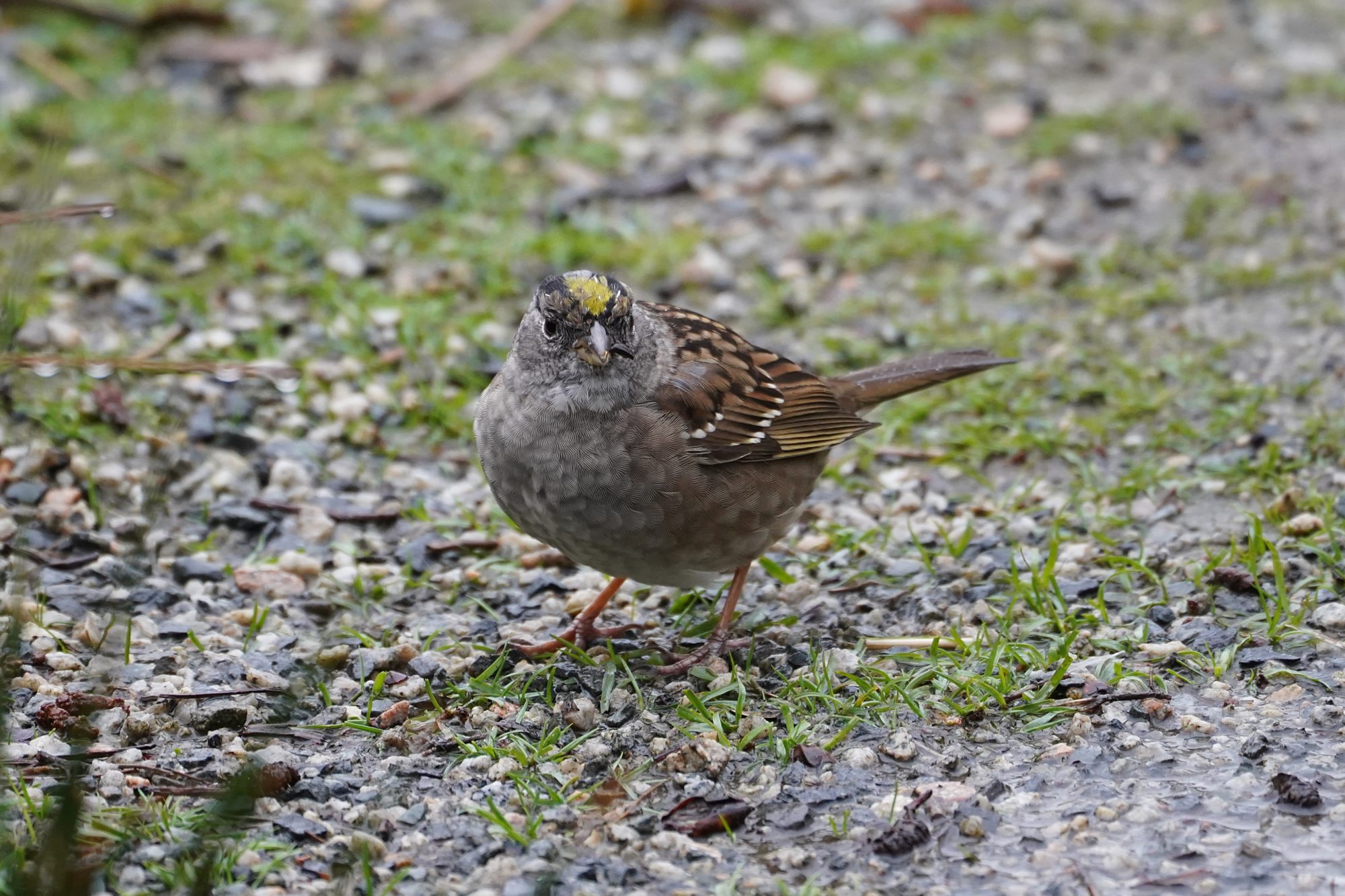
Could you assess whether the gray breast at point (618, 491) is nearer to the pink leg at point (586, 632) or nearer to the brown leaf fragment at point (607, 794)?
the pink leg at point (586, 632)

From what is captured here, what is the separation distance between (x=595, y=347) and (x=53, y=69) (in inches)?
182

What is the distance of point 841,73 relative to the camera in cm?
778

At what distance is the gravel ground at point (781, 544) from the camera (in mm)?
3330

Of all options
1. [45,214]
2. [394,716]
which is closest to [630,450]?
[394,716]

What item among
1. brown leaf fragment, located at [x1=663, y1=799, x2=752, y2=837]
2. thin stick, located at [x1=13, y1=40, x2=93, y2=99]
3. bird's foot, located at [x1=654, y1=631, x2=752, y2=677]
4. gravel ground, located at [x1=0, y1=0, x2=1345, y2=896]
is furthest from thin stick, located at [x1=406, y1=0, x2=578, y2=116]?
brown leaf fragment, located at [x1=663, y1=799, x2=752, y2=837]

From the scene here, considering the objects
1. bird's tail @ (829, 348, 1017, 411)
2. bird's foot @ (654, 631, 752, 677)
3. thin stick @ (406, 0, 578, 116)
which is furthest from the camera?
thin stick @ (406, 0, 578, 116)

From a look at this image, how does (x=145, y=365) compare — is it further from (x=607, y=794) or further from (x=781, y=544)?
(x=781, y=544)

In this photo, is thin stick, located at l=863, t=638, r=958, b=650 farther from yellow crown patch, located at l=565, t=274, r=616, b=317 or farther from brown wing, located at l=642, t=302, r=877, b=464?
yellow crown patch, located at l=565, t=274, r=616, b=317

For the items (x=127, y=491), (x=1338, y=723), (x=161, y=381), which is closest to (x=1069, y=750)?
(x=1338, y=723)

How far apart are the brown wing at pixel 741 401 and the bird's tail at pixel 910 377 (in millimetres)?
82

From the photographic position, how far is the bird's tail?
4.71 meters

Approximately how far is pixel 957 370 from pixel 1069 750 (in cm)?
146

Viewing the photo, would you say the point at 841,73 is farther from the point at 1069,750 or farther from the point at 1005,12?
the point at 1069,750

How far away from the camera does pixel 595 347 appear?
3957 mm
